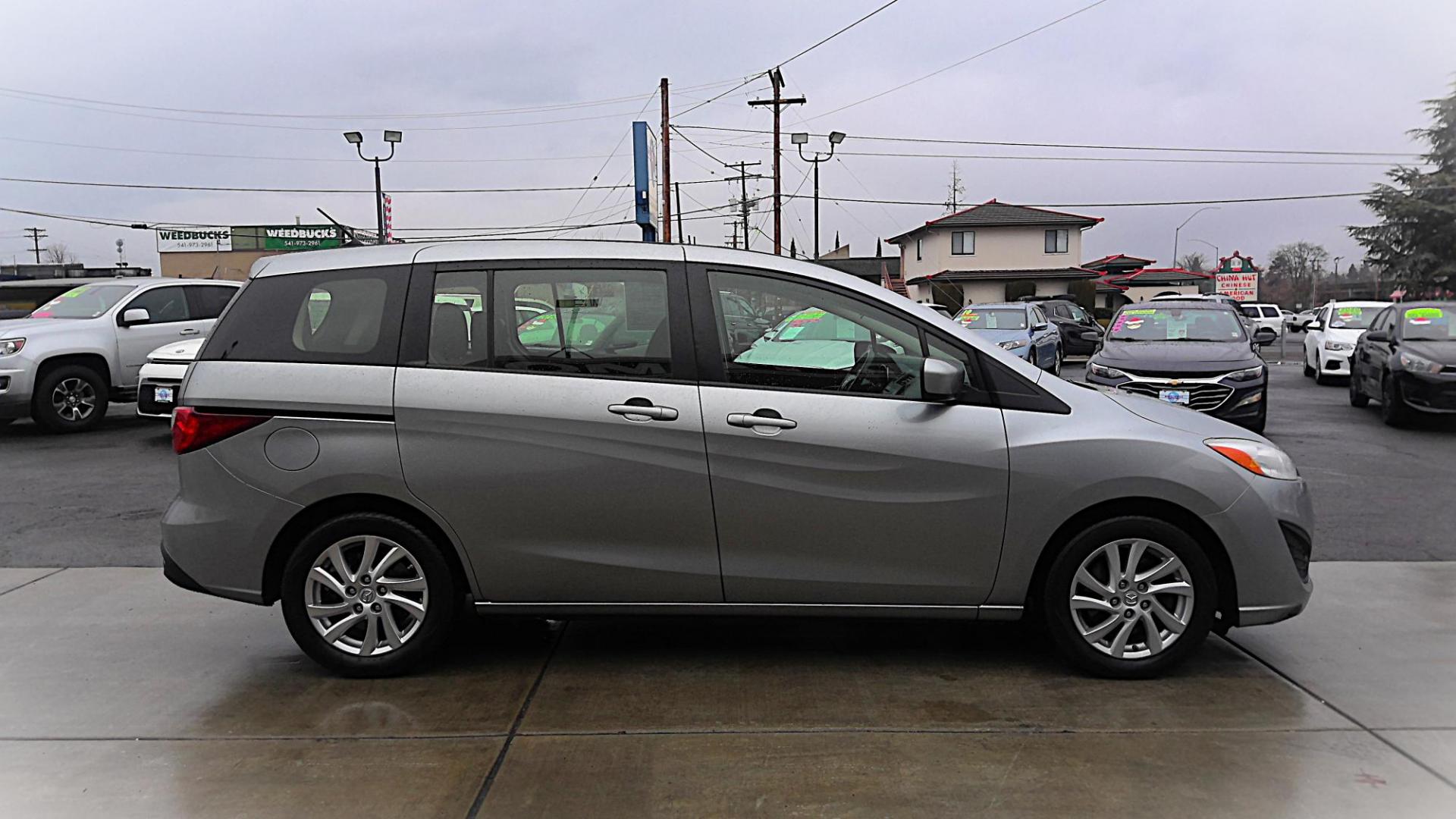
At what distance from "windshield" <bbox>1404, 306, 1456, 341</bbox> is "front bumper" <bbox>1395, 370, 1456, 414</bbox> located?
97cm

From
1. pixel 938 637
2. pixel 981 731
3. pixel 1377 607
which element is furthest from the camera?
pixel 1377 607

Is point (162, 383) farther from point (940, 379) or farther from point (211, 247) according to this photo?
point (211, 247)

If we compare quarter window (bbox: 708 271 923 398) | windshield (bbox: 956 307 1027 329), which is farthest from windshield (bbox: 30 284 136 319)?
windshield (bbox: 956 307 1027 329)

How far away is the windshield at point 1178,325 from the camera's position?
12469mm

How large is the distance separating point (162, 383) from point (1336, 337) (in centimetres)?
1845

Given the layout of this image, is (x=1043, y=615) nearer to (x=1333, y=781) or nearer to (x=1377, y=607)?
(x=1333, y=781)

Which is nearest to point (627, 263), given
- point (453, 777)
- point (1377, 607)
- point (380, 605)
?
point (380, 605)

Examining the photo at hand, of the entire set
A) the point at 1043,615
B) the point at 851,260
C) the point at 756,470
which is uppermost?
the point at 851,260

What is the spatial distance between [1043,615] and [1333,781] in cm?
121

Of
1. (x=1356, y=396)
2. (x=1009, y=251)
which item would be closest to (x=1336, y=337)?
(x=1356, y=396)

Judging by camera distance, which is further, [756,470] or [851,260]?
[851,260]

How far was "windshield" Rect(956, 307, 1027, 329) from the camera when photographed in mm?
19578

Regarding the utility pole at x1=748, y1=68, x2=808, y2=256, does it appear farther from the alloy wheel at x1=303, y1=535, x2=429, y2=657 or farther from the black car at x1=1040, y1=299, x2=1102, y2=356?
the alloy wheel at x1=303, y1=535, x2=429, y2=657

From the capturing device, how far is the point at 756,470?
4.33m
